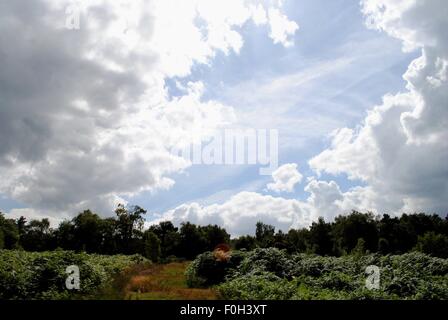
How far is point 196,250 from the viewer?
88125 mm

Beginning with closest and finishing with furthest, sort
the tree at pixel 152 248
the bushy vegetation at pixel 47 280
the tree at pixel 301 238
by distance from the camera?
the bushy vegetation at pixel 47 280
the tree at pixel 152 248
the tree at pixel 301 238

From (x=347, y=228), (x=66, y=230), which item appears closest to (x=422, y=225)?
(x=347, y=228)

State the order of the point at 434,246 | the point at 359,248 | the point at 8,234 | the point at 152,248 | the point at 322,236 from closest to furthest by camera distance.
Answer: the point at 359,248
the point at 434,246
the point at 152,248
the point at 8,234
the point at 322,236

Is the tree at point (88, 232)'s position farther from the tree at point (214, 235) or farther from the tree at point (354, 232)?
the tree at point (354, 232)

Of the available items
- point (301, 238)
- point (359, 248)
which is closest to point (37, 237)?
point (301, 238)

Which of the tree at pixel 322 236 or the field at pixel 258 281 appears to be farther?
the tree at pixel 322 236

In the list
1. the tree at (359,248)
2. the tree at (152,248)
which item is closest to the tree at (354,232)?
the tree at (359,248)

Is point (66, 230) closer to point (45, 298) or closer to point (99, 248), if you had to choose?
point (99, 248)

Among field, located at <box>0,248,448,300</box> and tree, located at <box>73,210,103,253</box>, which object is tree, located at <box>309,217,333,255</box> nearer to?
tree, located at <box>73,210,103,253</box>

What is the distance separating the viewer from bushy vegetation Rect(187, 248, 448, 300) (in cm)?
2186

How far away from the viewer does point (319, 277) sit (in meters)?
29.6

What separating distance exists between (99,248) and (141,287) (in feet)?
229

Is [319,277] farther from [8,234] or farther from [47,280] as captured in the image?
[8,234]

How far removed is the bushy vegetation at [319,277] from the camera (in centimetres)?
2186
